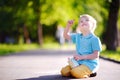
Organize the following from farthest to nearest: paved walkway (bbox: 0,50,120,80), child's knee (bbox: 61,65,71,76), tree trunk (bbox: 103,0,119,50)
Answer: tree trunk (bbox: 103,0,119,50), paved walkway (bbox: 0,50,120,80), child's knee (bbox: 61,65,71,76)

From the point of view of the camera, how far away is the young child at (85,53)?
1145 cm

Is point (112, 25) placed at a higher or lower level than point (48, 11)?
lower

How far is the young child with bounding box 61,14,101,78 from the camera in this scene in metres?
11.5

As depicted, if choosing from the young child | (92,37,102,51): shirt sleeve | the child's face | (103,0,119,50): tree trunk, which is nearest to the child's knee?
the young child

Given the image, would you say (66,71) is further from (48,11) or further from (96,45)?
(48,11)

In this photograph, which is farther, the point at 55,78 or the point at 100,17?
the point at 100,17

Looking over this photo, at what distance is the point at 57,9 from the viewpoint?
4812 centimetres

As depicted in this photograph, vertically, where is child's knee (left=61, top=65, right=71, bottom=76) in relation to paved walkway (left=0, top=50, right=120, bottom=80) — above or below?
above

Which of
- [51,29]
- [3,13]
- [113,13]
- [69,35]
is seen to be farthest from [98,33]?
[69,35]

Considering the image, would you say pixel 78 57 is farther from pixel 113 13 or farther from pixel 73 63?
pixel 113 13

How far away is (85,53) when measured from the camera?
11.6 meters

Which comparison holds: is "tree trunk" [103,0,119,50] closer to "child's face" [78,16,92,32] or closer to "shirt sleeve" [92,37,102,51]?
"child's face" [78,16,92,32]

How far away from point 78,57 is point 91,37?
0.67 metres

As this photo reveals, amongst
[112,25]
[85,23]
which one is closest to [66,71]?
[85,23]
